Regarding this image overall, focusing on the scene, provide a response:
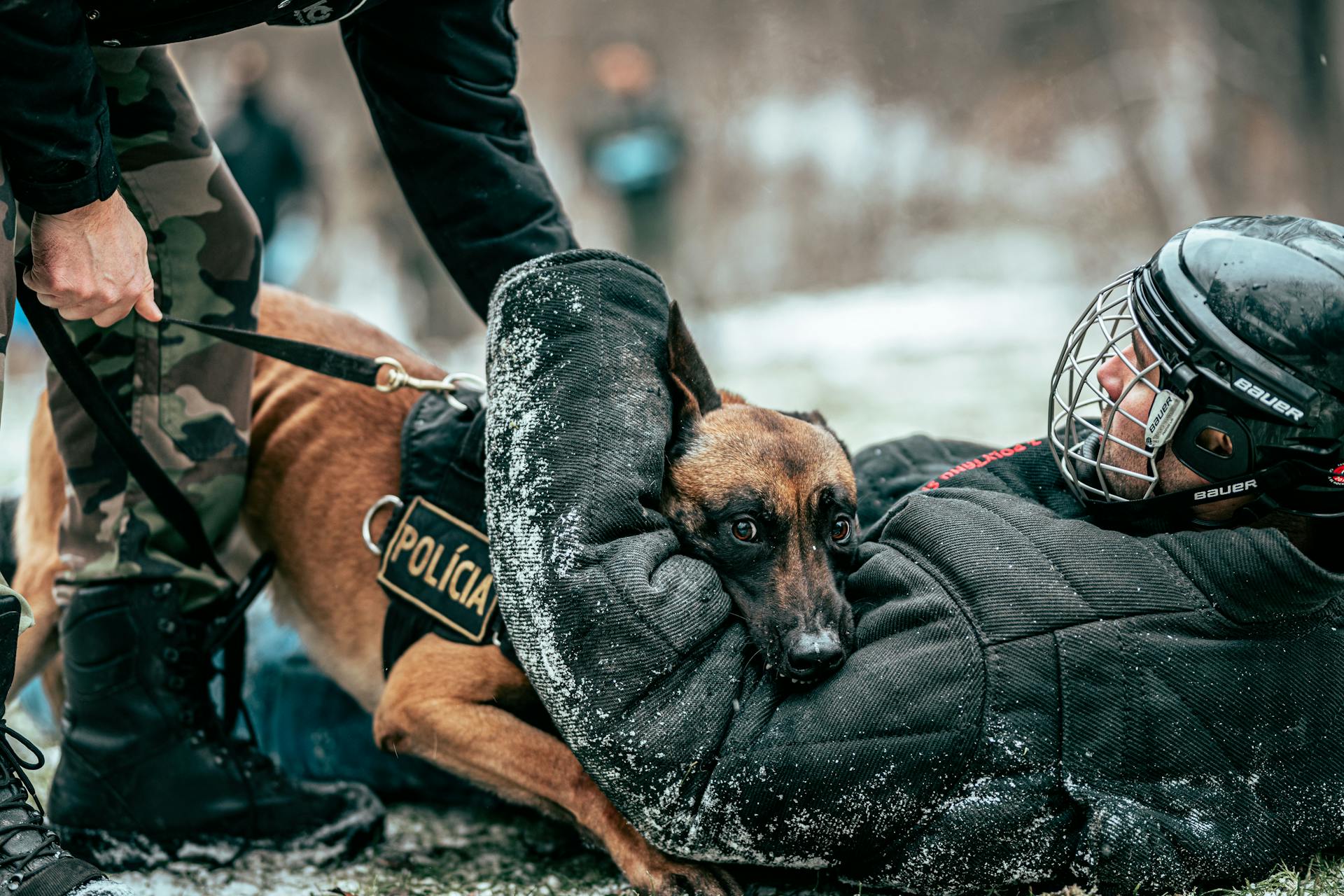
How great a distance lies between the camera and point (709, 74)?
19766 mm

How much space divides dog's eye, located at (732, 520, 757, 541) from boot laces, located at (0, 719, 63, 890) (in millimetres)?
1404

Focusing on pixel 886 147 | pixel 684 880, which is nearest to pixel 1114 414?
pixel 684 880

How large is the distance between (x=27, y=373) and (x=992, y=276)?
549 inches

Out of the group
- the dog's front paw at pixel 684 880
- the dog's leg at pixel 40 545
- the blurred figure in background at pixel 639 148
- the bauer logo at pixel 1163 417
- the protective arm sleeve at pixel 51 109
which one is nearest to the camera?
the protective arm sleeve at pixel 51 109

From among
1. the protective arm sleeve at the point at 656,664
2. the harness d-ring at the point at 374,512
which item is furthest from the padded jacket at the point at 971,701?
the harness d-ring at the point at 374,512

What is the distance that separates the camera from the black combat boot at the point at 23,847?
6.19 feet

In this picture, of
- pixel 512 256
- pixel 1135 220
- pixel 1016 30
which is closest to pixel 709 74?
pixel 1016 30

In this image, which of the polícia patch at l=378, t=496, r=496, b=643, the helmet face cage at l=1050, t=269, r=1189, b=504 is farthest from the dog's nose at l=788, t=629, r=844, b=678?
the polícia patch at l=378, t=496, r=496, b=643

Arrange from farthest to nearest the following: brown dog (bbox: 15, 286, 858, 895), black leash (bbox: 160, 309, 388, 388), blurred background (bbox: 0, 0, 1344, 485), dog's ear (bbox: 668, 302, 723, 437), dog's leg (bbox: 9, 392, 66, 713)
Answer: blurred background (bbox: 0, 0, 1344, 485) → dog's leg (bbox: 9, 392, 66, 713) → black leash (bbox: 160, 309, 388, 388) → dog's ear (bbox: 668, 302, 723, 437) → brown dog (bbox: 15, 286, 858, 895)

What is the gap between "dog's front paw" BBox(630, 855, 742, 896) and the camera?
2.30m

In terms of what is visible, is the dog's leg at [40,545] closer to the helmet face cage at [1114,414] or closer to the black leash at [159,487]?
the black leash at [159,487]

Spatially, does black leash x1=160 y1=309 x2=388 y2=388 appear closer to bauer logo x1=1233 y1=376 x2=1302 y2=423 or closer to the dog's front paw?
the dog's front paw

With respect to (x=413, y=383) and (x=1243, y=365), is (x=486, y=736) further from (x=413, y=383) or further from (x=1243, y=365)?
(x=1243, y=365)

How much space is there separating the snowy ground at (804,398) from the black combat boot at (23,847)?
0.67 m
